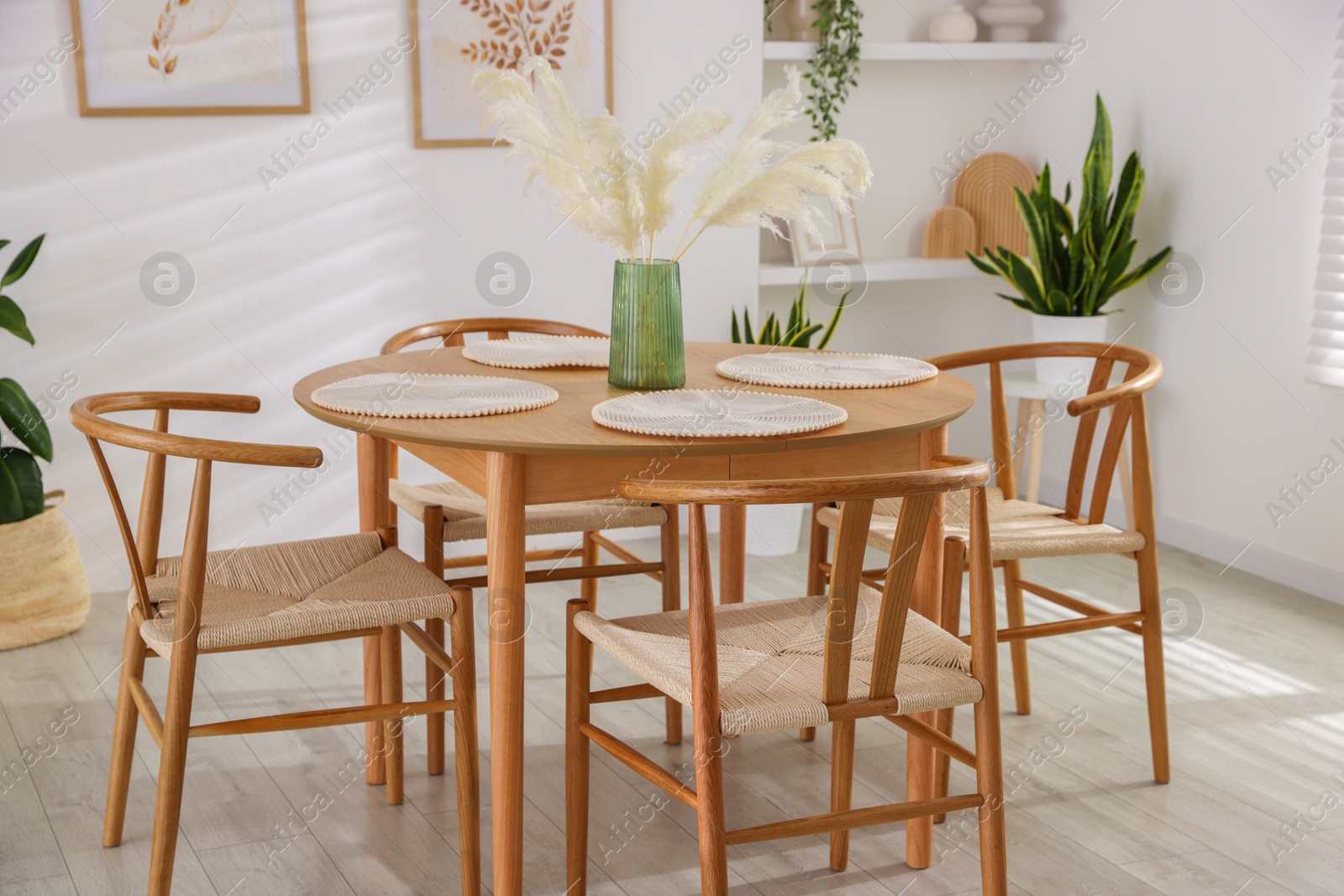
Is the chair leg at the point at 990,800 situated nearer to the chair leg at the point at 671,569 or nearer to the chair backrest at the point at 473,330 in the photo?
the chair leg at the point at 671,569

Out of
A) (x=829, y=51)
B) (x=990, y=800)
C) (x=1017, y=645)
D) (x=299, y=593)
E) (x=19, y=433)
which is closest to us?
(x=990, y=800)

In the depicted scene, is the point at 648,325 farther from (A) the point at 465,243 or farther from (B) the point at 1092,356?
(A) the point at 465,243

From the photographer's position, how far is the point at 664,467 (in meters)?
1.89

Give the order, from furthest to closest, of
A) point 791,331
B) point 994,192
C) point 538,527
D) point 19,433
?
point 994,192, point 791,331, point 19,433, point 538,527

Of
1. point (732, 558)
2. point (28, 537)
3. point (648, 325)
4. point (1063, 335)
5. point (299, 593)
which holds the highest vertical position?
point (648, 325)

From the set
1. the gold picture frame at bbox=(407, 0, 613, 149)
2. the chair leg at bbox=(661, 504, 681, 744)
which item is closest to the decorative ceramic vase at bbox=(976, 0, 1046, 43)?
the gold picture frame at bbox=(407, 0, 613, 149)

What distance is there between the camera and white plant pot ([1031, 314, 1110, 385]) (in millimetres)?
3885

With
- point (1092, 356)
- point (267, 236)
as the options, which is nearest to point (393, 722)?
point (1092, 356)

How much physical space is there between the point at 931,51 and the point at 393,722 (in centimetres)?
284

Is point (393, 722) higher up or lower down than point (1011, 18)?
lower down

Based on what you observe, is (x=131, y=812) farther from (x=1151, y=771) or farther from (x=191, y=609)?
(x=1151, y=771)

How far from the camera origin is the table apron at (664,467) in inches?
73.9

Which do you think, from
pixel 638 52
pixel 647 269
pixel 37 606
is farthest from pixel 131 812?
pixel 638 52

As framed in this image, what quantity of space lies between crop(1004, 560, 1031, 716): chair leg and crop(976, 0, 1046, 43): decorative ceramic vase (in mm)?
2341
